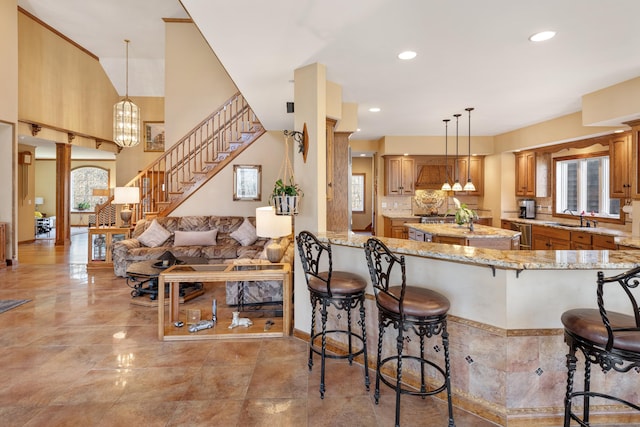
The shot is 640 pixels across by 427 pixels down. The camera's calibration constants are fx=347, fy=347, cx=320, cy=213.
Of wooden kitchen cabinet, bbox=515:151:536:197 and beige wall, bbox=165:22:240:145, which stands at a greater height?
beige wall, bbox=165:22:240:145

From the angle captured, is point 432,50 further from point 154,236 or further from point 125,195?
point 125,195

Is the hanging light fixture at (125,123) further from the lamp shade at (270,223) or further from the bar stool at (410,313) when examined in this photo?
the bar stool at (410,313)

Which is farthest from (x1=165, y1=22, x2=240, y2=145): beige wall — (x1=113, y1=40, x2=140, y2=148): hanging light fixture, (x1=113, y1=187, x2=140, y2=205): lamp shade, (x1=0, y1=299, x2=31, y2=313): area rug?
(x1=0, y1=299, x2=31, y2=313): area rug

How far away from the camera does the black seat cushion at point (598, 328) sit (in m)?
1.54

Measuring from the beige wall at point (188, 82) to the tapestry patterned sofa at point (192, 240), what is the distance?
95.9 inches

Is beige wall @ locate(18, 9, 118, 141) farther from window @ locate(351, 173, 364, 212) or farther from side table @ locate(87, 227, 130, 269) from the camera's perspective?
window @ locate(351, 173, 364, 212)

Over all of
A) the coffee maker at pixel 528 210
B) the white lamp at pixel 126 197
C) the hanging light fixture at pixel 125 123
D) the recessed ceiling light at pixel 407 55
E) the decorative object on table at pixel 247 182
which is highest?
the hanging light fixture at pixel 125 123

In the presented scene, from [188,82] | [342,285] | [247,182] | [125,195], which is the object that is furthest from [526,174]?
[125,195]

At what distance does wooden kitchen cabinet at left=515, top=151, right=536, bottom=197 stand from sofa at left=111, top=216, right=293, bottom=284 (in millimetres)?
5153

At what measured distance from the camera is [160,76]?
10.0 meters

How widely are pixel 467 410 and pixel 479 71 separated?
316 centimetres

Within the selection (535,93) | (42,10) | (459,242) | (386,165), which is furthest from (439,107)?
(42,10)

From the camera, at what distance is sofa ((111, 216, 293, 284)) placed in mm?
5641

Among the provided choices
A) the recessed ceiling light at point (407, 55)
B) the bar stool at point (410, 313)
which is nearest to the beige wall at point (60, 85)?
the recessed ceiling light at point (407, 55)
